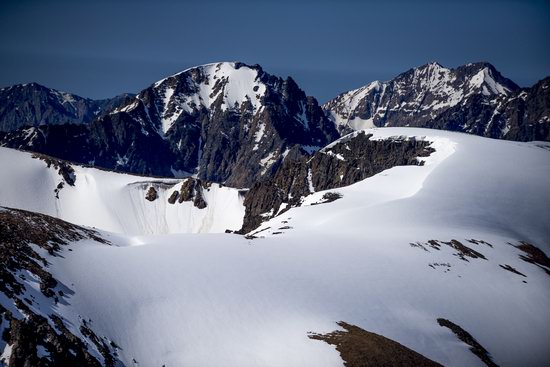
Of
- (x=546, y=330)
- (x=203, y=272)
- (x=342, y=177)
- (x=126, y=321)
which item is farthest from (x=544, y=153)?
(x=126, y=321)

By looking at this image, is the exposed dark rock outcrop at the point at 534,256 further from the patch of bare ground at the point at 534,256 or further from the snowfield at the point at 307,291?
the snowfield at the point at 307,291

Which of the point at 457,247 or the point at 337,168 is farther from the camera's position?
the point at 337,168

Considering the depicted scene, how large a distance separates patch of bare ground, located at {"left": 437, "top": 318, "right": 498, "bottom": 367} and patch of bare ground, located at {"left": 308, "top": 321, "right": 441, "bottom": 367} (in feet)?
22.4

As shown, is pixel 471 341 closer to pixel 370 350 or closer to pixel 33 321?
pixel 370 350

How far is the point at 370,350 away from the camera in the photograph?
Result: 31656 mm

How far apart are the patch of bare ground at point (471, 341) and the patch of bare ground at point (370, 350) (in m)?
6.83

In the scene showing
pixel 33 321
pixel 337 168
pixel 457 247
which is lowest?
pixel 457 247

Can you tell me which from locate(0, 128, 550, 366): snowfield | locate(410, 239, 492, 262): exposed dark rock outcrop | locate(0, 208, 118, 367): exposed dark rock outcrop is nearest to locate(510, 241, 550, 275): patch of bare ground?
locate(0, 128, 550, 366): snowfield

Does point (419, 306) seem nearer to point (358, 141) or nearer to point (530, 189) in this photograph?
point (530, 189)

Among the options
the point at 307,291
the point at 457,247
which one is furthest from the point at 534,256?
the point at 307,291

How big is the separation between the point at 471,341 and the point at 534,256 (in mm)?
40462

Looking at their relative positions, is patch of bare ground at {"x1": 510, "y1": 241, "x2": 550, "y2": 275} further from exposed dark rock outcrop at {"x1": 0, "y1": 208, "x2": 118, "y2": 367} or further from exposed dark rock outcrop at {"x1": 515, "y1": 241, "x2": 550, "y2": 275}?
exposed dark rock outcrop at {"x1": 0, "y1": 208, "x2": 118, "y2": 367}

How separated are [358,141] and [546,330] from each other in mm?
152275

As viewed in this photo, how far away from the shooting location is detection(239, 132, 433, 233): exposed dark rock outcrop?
6708 inches
